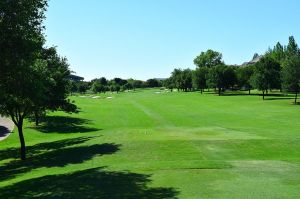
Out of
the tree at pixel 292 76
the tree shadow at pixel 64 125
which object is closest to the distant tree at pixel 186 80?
the tree at pixel 292 76

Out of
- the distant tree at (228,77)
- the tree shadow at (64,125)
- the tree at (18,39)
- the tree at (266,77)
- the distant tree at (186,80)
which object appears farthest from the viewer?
the distant tree at (186,80)

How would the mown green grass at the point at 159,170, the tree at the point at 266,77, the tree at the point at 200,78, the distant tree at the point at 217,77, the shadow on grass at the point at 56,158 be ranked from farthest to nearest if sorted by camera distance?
the tree at the point at 200,78
the distant tree at the point at 217,77
the tree at the point at 266,77
the shadow on grass at the point at 56,158
the mown green grass at the point at 159,170

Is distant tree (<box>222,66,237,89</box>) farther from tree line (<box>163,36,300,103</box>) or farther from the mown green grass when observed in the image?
the mown green grass

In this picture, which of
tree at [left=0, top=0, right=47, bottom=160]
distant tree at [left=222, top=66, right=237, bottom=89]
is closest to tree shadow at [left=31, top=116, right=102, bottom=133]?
tree at [left=0, top=0, right=47, bottom=160]

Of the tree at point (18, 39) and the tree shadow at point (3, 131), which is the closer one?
the tree at point (18, 39)

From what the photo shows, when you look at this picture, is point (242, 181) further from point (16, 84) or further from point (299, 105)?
point (299, 105)

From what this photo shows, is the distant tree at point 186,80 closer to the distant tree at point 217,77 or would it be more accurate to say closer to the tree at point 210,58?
the tree at point 210,58

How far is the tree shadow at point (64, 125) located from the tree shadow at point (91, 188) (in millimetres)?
38032

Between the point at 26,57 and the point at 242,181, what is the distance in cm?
1239

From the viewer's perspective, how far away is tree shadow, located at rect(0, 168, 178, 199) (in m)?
16.5

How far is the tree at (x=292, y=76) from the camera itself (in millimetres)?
90375

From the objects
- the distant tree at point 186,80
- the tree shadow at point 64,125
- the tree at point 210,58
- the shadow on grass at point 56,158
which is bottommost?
the tree shadow at point 64,125

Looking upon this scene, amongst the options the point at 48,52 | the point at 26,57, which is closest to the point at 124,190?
the point at 26,57

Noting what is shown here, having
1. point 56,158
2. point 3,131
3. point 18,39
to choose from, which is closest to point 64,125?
point 3,131
